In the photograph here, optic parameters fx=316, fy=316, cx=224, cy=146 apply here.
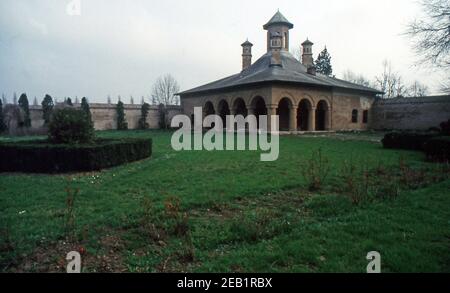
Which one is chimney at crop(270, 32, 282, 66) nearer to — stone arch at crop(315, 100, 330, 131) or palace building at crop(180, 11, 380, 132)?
palace building at crop(180, 11, 380, 132)

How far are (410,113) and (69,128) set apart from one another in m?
30.4

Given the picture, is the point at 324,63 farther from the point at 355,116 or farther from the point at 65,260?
the point at 65,260

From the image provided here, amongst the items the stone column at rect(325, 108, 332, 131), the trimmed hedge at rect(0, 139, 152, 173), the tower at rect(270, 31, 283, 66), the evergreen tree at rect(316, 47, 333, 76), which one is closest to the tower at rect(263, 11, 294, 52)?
the tower at rect(270, 31, 283, 66)

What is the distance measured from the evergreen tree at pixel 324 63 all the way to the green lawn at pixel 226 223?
2082 inches

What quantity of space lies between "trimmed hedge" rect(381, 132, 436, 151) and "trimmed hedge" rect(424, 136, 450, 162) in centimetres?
296

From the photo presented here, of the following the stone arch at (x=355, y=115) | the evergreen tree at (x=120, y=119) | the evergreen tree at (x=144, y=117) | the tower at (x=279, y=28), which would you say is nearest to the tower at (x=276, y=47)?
the tower at (x=279, y=28)

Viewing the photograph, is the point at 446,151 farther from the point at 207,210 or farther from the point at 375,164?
the point at 207,210

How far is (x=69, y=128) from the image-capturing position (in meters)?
10.7

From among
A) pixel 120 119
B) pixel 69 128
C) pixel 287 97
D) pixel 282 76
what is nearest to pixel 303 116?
pixel 287 97
